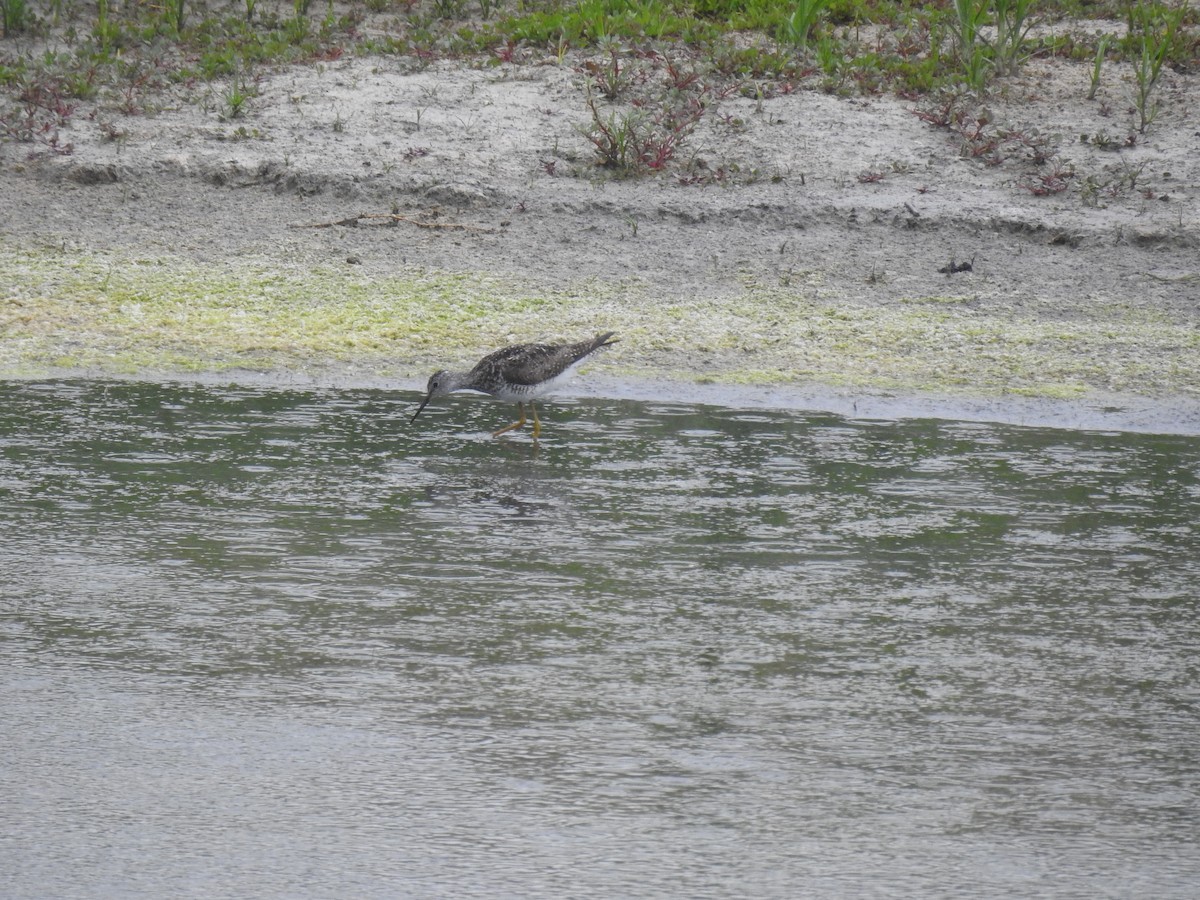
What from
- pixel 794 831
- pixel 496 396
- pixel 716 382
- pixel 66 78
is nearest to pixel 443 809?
pixel 794 831

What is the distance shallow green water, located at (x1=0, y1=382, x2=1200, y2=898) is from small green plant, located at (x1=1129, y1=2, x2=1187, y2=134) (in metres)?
6.60

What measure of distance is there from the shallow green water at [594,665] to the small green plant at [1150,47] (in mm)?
6597

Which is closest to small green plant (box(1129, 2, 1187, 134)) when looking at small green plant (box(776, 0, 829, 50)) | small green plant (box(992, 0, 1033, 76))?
small green plant (box(992, 0, 1033, 76))

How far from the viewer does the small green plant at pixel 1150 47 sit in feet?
48.6

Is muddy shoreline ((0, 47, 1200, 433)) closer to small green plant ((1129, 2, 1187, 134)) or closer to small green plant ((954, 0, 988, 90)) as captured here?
small green plant ((1129, 2, 1187, 134))

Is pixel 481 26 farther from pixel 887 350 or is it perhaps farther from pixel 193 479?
pixel 193 479

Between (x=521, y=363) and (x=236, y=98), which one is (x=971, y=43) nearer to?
(x=236, y=98)

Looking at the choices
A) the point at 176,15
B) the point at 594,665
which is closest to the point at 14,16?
the point at 176,15

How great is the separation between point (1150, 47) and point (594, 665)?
12.0m

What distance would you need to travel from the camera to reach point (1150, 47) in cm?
Result: 1556

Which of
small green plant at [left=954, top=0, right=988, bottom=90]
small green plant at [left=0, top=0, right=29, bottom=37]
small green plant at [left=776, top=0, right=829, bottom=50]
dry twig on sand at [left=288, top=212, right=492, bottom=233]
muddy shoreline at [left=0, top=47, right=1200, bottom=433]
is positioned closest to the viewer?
muddy shoreline at [left=0, top=47, right=1200, bottom=433]

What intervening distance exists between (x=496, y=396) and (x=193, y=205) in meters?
5.66

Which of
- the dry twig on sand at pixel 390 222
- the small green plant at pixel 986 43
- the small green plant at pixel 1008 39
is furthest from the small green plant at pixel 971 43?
the dry twig on sand at pixel 390 222

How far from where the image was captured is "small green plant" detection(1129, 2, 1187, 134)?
1480cm
